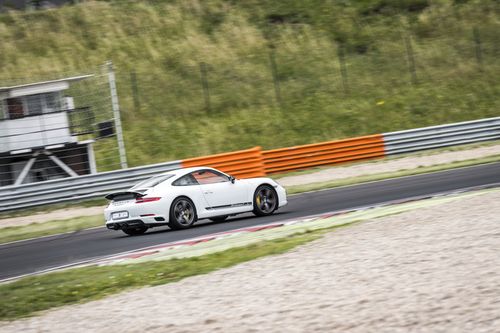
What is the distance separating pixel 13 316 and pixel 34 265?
4.07m

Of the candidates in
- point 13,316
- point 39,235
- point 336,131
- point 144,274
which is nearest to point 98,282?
point 144,274

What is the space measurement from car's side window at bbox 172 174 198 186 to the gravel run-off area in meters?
5.09

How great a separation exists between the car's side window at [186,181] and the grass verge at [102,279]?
416 cm

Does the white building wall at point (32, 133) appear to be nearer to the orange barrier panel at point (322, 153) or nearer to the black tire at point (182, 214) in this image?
the orange barrier panel at point (322, 153)

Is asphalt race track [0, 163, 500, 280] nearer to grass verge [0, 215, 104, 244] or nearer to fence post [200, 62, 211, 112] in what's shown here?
grass verge [0, 215, 104, 244]

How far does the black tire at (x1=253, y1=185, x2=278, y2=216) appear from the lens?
1554cm

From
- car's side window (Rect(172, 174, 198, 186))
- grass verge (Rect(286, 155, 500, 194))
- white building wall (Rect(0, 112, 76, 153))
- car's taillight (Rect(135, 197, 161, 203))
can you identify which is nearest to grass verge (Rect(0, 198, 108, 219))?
white building wall (Rect(0, 112, 76, 153))

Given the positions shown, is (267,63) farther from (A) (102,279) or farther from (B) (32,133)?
(A) (102,279)

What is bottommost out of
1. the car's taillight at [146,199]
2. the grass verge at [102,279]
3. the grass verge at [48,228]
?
the grass verge at [102,279]

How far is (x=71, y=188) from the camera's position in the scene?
2327 cm

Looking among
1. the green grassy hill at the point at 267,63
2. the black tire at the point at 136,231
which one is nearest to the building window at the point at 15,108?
the green grassy hill at the point at 267,63

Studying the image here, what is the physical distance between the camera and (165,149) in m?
29.7

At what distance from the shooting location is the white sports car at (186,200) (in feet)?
46.7

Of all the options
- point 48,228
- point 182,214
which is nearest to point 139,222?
point 182,214
